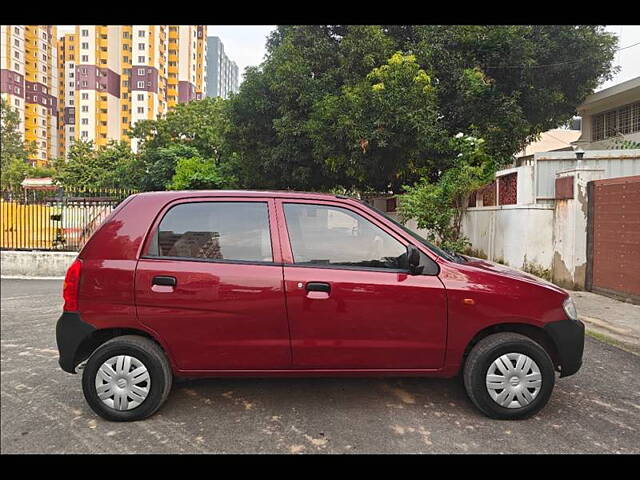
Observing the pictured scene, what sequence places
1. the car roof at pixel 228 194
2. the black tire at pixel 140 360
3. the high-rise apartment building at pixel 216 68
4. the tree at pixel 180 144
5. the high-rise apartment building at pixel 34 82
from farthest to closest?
the high-rise apartment building at pixel 216 68 < the high-rise apartment building at pixel 34 82 < the tree at pixel 180 144 < the car roof at pixel 228 194 < the black tire at pixel 140 360

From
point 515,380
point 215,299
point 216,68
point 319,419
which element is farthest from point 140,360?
point 216,68

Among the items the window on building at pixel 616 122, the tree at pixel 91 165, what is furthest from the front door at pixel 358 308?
the tree at pixel 91 165

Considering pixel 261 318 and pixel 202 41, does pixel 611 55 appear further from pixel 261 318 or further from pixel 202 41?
pixel 202 41

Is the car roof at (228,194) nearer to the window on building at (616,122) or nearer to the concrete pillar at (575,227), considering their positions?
the concrete pillar at (575,227)

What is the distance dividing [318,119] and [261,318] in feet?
38.9

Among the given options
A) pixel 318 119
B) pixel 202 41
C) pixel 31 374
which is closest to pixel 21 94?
pixel 202 41

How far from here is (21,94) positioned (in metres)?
76.9

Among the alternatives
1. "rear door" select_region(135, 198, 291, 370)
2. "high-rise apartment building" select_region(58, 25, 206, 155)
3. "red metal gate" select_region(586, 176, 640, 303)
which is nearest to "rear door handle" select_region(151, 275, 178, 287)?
"rear door" select_region(135, 198, 291, 370)

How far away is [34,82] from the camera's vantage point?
82.3m

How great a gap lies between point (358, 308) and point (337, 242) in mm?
525

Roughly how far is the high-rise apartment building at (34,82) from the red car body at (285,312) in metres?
78.8

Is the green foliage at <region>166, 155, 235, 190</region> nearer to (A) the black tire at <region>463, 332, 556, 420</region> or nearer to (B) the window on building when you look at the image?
(B) the window on building

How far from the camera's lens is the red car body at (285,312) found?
3268 mm

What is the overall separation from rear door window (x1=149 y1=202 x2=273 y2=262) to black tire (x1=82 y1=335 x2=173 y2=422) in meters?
0.70
